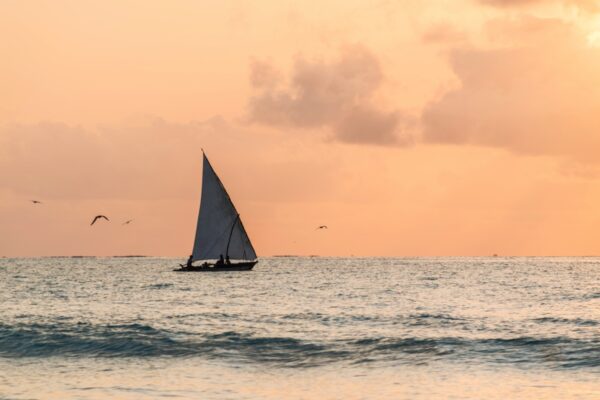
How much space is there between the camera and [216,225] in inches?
3841

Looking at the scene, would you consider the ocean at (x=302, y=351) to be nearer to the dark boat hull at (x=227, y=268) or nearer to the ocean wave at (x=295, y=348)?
the ocean wave at (x=295, y=348)

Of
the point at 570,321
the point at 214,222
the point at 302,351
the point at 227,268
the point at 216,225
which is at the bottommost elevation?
the point at 302,351

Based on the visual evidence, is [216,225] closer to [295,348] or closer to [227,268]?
[227,268]

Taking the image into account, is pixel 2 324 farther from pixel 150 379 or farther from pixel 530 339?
pixel 530 339

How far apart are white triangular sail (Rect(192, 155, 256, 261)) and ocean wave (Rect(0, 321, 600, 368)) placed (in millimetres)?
58644

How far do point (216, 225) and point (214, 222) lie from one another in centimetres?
58

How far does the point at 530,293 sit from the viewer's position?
68375 millimetres

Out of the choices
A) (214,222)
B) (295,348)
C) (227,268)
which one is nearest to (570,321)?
(295,348)

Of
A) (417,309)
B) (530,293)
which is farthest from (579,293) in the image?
(417,309)

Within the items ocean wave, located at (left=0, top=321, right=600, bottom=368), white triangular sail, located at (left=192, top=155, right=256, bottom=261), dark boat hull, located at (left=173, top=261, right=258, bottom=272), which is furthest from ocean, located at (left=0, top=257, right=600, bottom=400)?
dark boat hull, located at (left=173, top=261, right=258, bottom=272)

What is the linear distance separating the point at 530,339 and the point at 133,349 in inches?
602

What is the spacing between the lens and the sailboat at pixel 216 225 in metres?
96.4

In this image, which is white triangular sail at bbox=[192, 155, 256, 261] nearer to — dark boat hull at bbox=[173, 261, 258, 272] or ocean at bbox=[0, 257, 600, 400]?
dark boat hull at bbox=[173, 261, 258, 272]

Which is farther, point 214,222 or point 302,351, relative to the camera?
point 214,222
